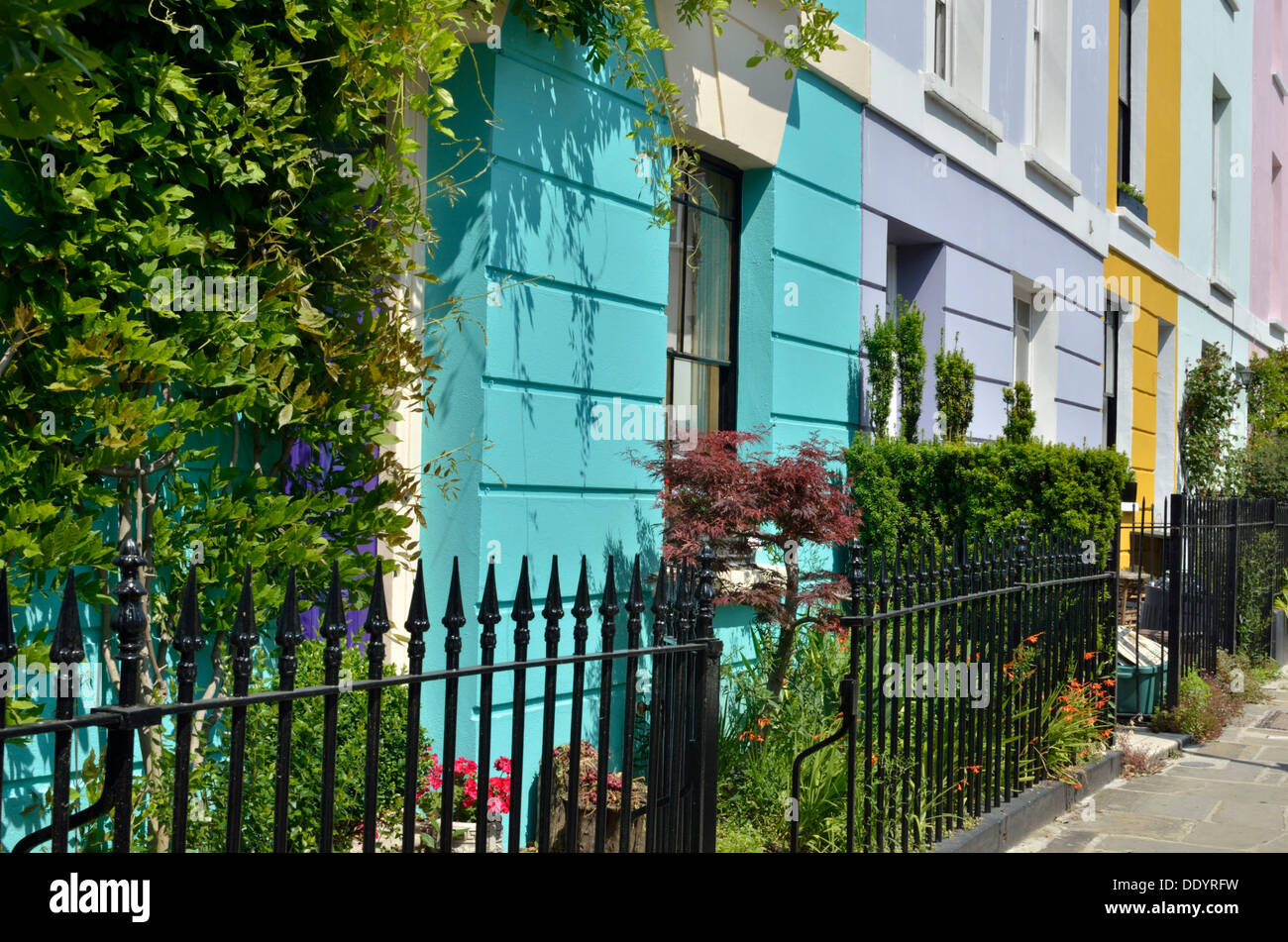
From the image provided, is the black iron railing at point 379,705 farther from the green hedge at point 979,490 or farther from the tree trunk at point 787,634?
the green hedge at point 979,490

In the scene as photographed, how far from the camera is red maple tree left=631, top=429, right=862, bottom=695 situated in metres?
6.01

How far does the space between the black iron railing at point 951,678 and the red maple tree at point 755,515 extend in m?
0.39

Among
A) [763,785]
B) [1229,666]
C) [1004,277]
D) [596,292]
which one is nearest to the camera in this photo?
[763,785]

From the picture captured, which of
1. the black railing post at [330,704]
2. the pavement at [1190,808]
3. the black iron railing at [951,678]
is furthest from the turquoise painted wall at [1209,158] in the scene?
the black railing post at [330,704]

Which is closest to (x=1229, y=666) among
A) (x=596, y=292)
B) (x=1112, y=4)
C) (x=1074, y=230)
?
(x=1074, y=230)

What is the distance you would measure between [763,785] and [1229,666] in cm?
609

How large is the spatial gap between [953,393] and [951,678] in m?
4.29

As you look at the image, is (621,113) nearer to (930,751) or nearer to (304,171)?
(304,171)

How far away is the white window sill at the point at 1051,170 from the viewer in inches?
440

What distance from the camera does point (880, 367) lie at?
28.2ft
